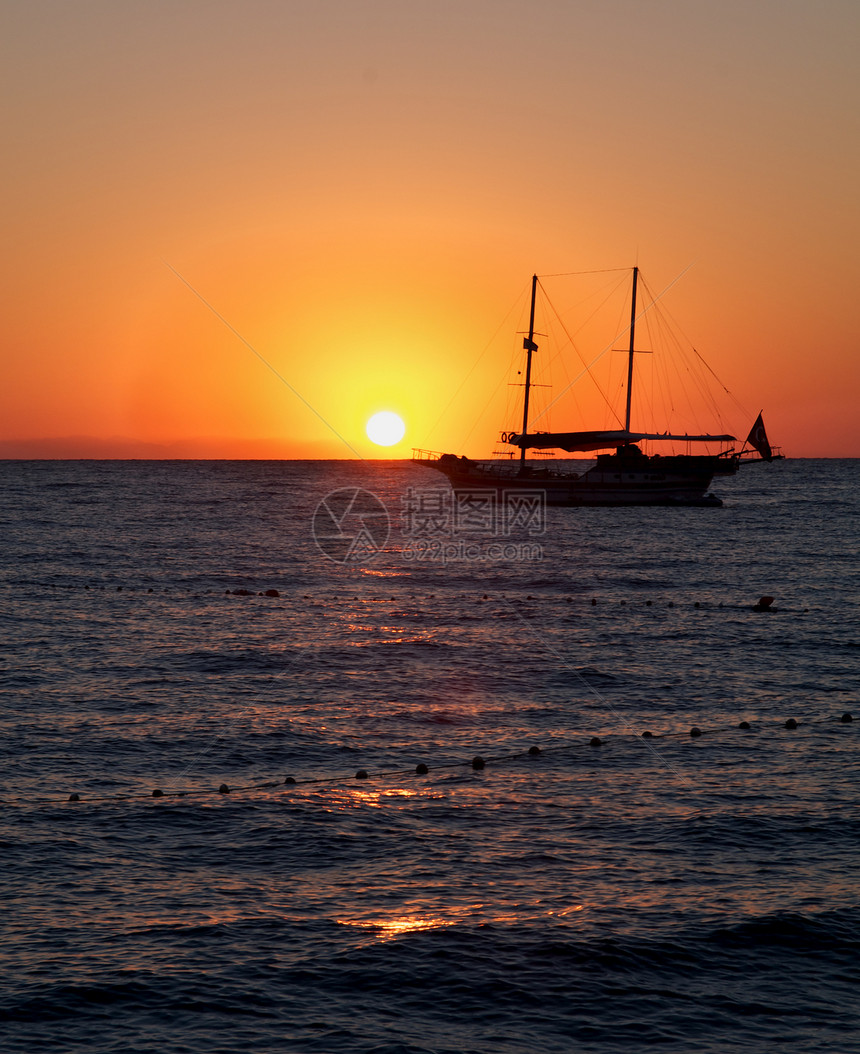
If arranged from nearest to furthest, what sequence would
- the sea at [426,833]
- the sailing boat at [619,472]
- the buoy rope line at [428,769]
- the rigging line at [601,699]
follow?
the sea at [426,833] < the buoy rope line at [428,769] < the rigging line at [601,699] < the sailing boat at [619,472]


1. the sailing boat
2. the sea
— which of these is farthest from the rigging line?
the sailing boat

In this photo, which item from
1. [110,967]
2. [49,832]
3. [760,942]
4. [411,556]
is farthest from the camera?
[411,556]

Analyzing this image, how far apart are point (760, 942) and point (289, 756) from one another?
9490 mm

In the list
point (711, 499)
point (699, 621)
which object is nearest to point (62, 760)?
point (699, 621)

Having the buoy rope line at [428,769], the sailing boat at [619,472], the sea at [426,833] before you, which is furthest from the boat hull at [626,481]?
the buoy rope line at [428,769]

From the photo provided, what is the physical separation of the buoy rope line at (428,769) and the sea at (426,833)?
0.07 meters

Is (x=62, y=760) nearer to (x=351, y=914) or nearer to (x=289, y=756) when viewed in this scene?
(x=289, y=756)

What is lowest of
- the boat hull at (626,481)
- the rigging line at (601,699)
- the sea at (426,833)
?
the sea at (426,833)

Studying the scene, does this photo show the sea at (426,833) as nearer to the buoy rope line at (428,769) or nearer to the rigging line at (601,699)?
the buoy rope line at (428,769)

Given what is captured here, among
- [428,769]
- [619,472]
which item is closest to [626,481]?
[619,472]

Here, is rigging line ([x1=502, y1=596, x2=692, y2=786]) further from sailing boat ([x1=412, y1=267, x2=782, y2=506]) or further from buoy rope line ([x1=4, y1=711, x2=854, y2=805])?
sailing boat ([x1=412, y1=267, x2=782, y2=506])

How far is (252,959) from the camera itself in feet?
35.6

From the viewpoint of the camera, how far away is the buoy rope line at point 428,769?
1597cm

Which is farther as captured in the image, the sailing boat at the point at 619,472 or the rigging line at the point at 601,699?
the sailing boat at the point at 619,472
